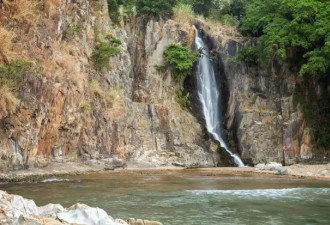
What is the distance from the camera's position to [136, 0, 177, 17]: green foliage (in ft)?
125

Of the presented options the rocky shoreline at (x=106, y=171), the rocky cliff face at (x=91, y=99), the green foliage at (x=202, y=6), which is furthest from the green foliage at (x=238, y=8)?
the rocky shoreline at (x=106, y=171)

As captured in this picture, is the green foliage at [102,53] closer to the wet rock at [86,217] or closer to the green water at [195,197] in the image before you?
the green water at [195,197]

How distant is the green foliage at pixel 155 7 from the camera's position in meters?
38.2

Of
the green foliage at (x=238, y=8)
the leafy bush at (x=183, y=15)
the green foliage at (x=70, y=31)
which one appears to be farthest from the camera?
the green foliage at (x=238, y=8)

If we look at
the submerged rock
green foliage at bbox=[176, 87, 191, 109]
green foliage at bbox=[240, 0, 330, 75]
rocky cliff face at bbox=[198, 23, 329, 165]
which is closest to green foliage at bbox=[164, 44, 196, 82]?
green foliage at bbox=[176, 87, 191, 109]

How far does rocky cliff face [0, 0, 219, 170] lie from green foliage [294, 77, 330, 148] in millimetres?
7516

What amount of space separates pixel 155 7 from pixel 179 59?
637 centimetres

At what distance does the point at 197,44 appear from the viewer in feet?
121

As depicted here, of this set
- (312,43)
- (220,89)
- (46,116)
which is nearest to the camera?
(46,116)

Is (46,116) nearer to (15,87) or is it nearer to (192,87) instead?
(15,87)

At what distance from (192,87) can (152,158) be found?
8.49m

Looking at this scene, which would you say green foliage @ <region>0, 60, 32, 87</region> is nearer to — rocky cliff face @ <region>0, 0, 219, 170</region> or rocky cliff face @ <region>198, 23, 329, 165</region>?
rocky cliff face @ <region>0, 0, 219, 170</region>

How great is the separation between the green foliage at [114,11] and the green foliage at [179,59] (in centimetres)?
502

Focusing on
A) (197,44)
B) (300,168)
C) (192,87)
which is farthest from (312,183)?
(197,44)
